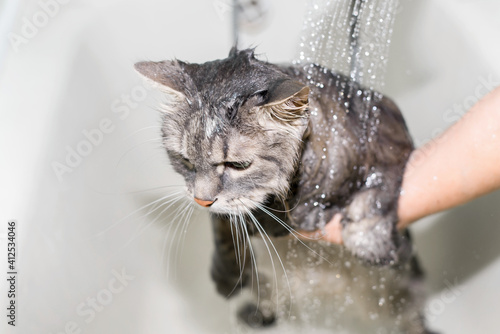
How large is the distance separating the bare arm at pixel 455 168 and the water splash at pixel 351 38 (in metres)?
0.28

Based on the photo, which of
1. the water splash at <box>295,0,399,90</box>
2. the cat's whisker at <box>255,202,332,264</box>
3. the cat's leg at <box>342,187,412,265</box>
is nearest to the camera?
the cat's whisker at <box>255,202,332,264</box>

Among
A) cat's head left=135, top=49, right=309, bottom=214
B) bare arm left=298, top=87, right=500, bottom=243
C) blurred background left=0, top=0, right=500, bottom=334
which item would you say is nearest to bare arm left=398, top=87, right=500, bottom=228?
bare arm left=298, top=87, right=500, bottom=243

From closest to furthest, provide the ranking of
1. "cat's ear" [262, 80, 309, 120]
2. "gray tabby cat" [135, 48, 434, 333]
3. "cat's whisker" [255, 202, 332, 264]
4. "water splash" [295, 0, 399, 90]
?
"cat's ear" [262, 80, 309, 120]
"gray tabby cat" [135, 48, 434, 333]
"cat's whisker" [255, 202, 332, 264]
"water splash" [295, 0, 399, 90]

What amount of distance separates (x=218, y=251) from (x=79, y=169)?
433mm

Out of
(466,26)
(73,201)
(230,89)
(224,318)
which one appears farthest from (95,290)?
(466,26)

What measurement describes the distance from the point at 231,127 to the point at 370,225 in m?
0.47

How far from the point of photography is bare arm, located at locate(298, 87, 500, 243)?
0.95 m

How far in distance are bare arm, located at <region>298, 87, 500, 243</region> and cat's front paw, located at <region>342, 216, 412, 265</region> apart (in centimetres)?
3

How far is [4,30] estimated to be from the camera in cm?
116

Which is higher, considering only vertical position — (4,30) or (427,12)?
(4,30)

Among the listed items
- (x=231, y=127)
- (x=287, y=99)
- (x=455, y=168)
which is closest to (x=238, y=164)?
(x=231, y=127)

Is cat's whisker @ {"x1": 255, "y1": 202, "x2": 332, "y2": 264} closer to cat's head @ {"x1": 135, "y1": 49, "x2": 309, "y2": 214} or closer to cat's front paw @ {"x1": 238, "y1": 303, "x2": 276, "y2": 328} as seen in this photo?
cat's head @ {"x1": 135, "y1": 49, "x2": 309, "y2": 214}

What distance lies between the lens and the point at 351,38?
1.21 metres

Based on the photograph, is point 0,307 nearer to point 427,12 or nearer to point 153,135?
point 153,135
